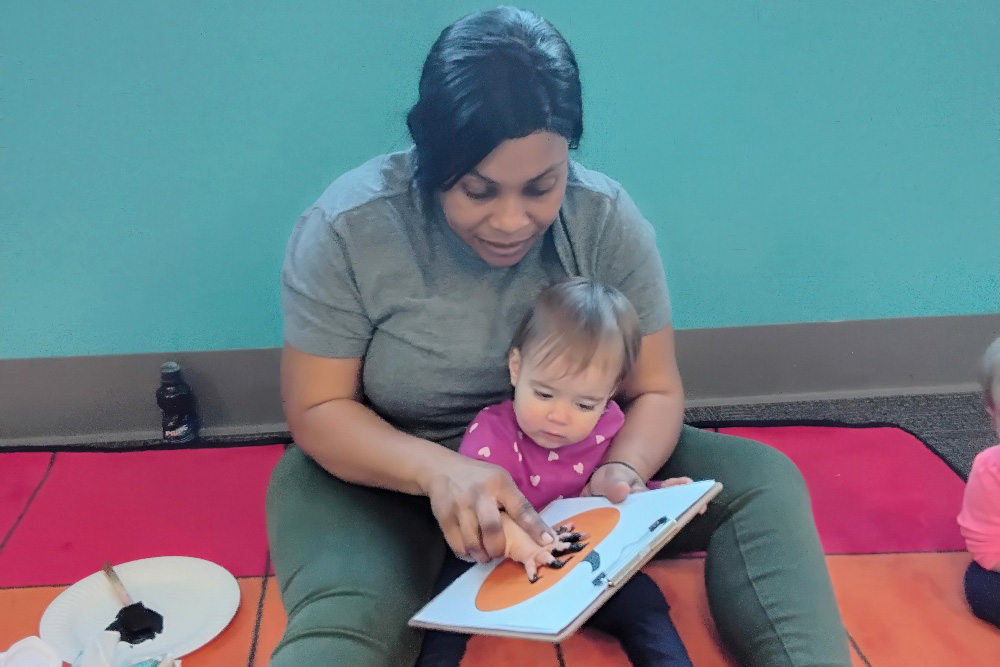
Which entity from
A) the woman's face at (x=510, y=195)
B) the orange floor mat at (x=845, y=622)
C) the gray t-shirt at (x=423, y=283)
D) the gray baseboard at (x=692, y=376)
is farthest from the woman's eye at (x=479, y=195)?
Answer: the gray baseboard at (x=692, y=376)

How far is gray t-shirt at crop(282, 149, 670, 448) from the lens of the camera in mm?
1005

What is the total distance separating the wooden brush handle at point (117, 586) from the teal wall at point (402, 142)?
597mm

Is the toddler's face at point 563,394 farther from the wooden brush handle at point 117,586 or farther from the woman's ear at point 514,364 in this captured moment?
the wooden brush handle at point 117,586

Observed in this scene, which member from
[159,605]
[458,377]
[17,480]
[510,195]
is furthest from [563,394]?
[17,480]

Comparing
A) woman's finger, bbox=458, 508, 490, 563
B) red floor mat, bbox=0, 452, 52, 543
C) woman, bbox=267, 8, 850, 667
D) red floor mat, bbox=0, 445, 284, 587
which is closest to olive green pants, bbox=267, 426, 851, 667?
woman, bbox=267, 8, 850, 667

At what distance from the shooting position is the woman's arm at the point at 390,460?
877mm

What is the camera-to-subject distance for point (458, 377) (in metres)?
1.05

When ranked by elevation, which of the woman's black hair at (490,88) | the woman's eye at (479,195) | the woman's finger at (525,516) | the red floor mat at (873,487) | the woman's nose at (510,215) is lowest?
the red floor mat at (873,487)

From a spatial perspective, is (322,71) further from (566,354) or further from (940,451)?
(940,451)

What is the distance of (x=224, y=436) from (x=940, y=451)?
57.0 inches

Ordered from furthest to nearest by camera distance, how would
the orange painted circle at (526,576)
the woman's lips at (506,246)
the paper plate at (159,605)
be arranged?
the paper plate at (159,605), the woman's lips at (506,246), the orange painted circle at (526,576)

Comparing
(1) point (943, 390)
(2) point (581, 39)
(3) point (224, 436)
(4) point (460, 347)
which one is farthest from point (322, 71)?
(1) point (943, 390)

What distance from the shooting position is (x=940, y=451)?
1548 mm

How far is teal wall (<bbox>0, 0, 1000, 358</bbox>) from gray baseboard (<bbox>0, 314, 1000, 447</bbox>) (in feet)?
0.16
